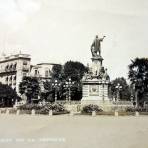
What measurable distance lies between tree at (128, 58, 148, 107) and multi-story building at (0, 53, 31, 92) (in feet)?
107

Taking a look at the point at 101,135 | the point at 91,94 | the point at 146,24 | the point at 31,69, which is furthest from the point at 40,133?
the point at 31,69

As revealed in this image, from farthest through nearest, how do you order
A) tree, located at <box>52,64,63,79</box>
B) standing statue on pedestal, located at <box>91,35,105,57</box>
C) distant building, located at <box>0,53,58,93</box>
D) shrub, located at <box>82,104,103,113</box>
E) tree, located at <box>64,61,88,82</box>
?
distant building, located at <box>0,53,58,93</box>, tree, located at <box>52,64,63,79</box>, tree, located at <box>64,61,88,82</box>, standing statue on pedestal, located at <box>91,35,105,57</box>, shrub, located at <box>82,104,103,113</box>

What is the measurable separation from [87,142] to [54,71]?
5304 cm

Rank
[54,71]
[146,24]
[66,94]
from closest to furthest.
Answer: [146,24]
[66,94]
[54,71]

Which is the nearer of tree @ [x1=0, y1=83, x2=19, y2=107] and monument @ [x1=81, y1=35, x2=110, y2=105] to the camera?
monument @ [x1=81, y1=35, x2=110, y2=105]

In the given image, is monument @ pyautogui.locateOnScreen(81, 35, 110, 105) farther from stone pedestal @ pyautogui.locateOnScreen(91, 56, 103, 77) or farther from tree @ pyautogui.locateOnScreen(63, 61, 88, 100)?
tree @ pyautogui.locateOnScreen(63, 61, 88, 100)

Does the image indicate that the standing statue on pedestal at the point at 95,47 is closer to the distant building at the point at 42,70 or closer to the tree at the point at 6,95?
the tree at the point at 6,95

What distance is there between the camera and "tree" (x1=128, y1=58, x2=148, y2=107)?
178 feet

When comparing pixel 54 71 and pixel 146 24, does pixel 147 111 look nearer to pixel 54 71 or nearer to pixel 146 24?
pixel 146 24

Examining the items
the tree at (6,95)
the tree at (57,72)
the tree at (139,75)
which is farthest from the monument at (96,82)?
the tree at (6,95)

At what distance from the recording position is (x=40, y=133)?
55.1 ft

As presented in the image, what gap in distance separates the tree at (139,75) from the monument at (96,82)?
15220 mm

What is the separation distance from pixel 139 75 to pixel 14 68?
3693 centimetres

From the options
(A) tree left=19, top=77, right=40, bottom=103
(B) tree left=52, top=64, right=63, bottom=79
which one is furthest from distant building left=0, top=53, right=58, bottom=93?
(B) tree left=52, top=64, right=63, bottom=79
